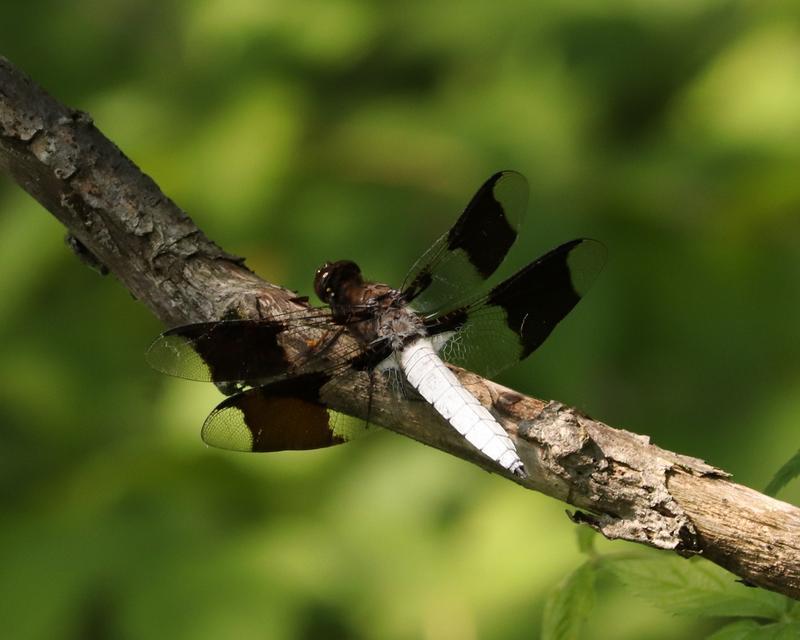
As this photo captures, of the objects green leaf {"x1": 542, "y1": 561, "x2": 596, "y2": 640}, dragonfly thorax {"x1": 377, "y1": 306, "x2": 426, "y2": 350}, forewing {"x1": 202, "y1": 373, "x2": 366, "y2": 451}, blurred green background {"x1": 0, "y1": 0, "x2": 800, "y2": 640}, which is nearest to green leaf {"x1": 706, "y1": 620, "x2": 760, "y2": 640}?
green leaf {"x1": 542, "y1": 561, "x2": 596, "y2": 640}

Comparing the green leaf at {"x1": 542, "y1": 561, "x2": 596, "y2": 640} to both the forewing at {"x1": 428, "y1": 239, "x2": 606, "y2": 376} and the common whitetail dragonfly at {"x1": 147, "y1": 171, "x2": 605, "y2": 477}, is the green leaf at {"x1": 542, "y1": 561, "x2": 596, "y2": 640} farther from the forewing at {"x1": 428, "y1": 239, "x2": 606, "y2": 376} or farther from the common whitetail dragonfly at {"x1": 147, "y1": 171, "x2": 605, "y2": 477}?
the forewing at {"x1": 428, "y1": 239, "x2": 606, "y2": 376}

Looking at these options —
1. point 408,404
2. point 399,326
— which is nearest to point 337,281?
point 399,326

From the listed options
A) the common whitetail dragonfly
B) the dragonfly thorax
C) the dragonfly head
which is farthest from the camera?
the dragonfly head

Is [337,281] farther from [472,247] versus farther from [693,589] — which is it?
[693,589]

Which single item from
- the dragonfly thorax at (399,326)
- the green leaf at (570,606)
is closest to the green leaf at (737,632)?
the green leaf at (570,606)

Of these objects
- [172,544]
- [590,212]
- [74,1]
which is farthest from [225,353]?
[74,1]
